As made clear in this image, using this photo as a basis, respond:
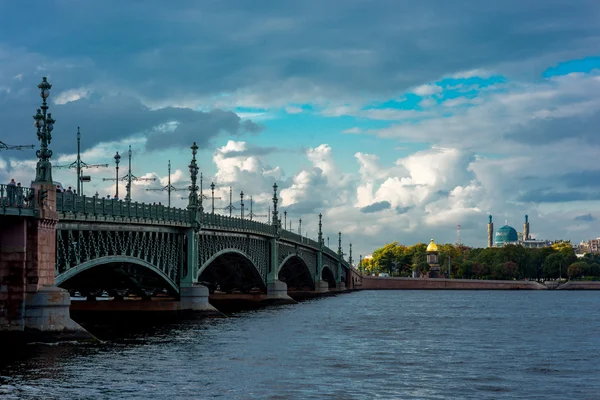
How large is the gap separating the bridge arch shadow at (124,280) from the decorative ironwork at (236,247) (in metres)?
4.53

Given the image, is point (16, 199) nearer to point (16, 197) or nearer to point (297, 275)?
point (16, 197)

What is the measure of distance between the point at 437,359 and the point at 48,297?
735 inches

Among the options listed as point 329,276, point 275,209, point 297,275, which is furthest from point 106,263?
point 329,276

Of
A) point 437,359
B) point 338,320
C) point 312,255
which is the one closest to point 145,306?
point 338,320

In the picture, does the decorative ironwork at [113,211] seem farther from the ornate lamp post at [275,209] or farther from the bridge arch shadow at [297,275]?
the bridge arch shadow at [297,275]

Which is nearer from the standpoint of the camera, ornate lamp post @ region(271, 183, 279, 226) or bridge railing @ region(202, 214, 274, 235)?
bridge railing @ region(202, 214, 274, 235)

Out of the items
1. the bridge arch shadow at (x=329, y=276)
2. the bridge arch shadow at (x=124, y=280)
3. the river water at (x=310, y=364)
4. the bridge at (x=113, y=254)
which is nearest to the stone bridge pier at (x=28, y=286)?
the bridge at (x=113, y=254)

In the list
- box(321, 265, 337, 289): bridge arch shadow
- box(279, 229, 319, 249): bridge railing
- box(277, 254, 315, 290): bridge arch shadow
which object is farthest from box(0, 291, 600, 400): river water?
box(321, 265, 337, 289): bridge arch shadow

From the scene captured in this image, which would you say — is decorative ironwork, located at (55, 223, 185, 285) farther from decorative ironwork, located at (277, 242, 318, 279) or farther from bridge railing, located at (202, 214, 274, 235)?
decorative ironwork, located at (277, 242, 318, 279)

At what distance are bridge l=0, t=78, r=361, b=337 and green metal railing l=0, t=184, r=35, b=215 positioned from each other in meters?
0.05

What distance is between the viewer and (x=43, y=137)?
4653 centimetres

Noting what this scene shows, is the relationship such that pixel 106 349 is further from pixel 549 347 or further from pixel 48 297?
pixel 549 347

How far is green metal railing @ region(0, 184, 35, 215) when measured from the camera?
4250 centimetres

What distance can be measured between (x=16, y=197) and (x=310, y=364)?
15.4m
